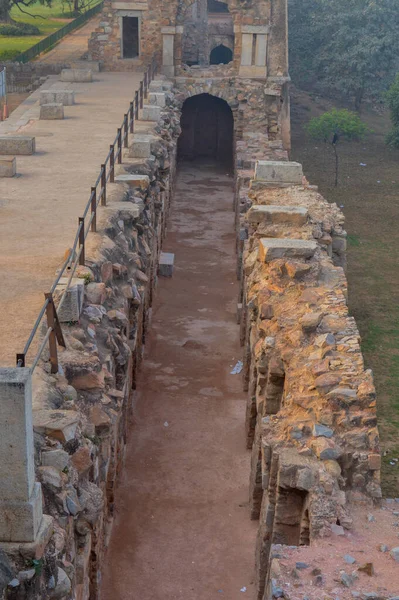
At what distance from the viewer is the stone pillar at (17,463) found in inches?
242

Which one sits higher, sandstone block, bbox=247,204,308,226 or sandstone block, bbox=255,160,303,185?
sandstone block, bbox=255,160,303,185

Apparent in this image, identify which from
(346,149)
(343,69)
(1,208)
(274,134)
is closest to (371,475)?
(1,208)

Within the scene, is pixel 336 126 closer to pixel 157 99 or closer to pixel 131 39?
pixel 131 39

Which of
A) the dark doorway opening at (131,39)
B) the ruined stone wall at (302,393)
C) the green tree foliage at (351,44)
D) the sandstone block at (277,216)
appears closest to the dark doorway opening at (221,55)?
the green tree foliage at (351,44)

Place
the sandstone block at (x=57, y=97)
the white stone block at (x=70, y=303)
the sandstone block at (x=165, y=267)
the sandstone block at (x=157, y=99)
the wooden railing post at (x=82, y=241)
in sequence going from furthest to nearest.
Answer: the sandstone block at (x=157, y=99)
the sandstone block at (x=57, y=97)
the sandstone block at (x=165, y=267)
the wooden railing post at (x=82, y=241)
the white stone block at (x=70, y=303)

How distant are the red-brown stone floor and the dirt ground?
7.32 ft

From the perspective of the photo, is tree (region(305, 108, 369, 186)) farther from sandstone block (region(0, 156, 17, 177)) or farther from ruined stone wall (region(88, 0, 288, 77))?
sandstone block (region(0, 156, 17, 177))

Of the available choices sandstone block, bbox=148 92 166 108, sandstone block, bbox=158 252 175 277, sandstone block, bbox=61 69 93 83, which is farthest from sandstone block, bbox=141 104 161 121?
sandstone block, bbox=61 69 93 83

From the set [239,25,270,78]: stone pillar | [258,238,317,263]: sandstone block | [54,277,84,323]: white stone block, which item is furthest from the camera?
[239,25,270,78]: stone pillar

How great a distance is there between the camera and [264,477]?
948 cm

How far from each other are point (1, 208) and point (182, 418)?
426 centimetres

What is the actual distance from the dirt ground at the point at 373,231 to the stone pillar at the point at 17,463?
661cm

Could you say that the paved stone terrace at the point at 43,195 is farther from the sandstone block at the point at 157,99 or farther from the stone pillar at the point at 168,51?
the stone pillar at the point at 168,51

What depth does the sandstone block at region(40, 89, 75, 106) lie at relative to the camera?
24438 mm
